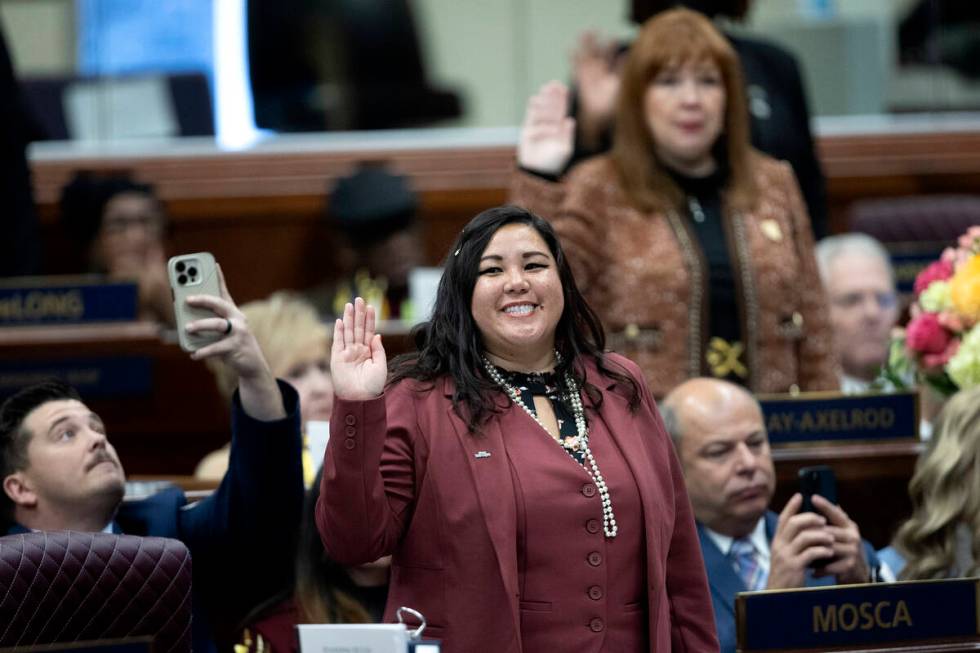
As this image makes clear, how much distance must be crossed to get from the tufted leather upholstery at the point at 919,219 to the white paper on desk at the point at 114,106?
2.31 m

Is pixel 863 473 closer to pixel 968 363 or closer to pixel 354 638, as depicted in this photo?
pixel 968 363

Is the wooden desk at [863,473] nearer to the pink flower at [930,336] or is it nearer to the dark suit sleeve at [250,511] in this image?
the pink flower at [930,336]

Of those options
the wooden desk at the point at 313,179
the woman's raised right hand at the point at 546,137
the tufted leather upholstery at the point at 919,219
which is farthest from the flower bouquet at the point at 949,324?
the wooden desk at the point at 313,179

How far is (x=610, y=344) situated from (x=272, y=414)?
41.2 inches

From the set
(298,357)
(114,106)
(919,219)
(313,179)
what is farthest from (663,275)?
(114,106)

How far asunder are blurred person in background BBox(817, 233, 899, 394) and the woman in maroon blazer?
210cm

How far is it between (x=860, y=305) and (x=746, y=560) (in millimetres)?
1480

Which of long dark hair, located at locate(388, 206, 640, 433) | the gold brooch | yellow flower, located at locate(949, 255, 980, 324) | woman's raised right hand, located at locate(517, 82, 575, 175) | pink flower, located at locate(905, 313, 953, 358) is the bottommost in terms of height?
the gold brooch

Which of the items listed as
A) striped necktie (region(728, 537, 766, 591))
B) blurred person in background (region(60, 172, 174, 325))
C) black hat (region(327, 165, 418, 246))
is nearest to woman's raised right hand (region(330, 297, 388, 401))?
striped necktie (region(728, 537, 766, 591))

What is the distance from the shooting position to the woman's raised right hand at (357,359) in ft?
8.10

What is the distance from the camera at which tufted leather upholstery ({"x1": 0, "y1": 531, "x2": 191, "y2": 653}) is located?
8.11 ft

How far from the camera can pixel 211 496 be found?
313 cm

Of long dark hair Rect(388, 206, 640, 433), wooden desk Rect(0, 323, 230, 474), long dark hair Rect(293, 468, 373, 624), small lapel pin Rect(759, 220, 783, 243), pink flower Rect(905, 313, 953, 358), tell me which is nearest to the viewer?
long dark hair Rect(388, 206, 640, 433)

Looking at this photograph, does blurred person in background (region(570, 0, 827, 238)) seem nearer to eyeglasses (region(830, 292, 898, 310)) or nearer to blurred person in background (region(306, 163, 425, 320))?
eyeglasses (region(830, 292, 898, 310))
